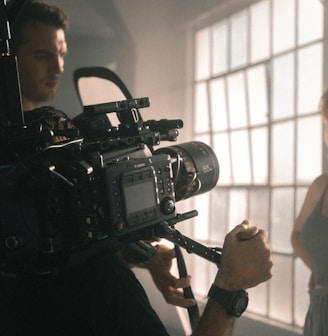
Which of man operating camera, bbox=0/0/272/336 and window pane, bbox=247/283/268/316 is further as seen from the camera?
window pane, bbox=247/283/268/316

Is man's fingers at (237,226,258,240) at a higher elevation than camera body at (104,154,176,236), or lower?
lower

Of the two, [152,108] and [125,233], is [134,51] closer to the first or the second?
[152,108]

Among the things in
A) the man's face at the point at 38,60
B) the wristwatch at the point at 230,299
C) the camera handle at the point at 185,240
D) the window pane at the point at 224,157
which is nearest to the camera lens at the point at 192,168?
the camera handle at the point at 185,240

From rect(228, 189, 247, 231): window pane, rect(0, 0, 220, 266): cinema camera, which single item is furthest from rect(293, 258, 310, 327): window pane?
rect(0, 0, 220, 266): cinema camera

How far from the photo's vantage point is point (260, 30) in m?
1.38

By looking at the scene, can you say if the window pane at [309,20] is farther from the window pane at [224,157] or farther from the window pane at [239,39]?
the window pane at [224,157]

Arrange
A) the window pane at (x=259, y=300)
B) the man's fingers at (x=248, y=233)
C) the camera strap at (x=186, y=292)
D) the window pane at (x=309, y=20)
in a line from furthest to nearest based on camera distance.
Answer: the window pane at (x=259, y=300), the window pane at (x=309, y=20), the camera strap at (x=186, y=292), the man's fingers at (x=248, y=233)

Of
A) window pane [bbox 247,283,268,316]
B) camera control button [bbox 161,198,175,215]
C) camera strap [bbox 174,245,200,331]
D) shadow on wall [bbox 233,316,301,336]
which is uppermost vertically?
camera control button [bbox 161,198,175,215]

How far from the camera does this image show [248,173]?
56.9 inches

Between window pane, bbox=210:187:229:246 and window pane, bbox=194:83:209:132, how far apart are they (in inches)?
8.7

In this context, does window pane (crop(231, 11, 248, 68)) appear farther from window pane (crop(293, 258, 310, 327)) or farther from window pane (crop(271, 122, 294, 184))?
window pane (crop(293, 258, 310, 327))

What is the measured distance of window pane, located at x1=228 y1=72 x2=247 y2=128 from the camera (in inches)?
57.7

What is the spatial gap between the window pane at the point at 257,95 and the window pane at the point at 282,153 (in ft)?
0.22

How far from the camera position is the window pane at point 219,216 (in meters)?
1.52
